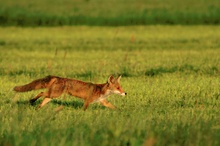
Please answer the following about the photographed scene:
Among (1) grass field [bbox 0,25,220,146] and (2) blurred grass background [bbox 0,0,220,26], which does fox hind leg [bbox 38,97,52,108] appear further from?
(2) blurred grass background [bbox 0,0,220,26]

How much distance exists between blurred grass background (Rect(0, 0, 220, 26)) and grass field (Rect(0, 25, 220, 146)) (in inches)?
106

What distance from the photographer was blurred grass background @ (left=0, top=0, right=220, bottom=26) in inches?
1596

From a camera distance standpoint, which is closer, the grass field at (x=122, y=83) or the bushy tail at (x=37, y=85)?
the grass field at (x=122, y=83)

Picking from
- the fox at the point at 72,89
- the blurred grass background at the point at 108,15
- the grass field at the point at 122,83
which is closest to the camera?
the grass field at the point at 122,83

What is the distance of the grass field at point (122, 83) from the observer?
828 cm

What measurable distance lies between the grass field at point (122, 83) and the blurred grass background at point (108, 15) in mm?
2705

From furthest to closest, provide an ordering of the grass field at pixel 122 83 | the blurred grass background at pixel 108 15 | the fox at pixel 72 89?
1. the blurred grass background at pixel 108 15
2. the fox at pixel 72 89
3. the grass field at pixel 122 83

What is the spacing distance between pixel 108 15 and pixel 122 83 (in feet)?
83.4

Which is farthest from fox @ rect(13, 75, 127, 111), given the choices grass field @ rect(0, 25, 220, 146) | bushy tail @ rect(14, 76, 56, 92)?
grass field @ rect(0, 25, 220, 146)

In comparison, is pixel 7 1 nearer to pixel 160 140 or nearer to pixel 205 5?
pixel 205 5

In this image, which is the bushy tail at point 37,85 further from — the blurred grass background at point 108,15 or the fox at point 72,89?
the blurred grass background at point 108,15

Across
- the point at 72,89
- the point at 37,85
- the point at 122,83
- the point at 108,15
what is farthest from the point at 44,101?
the point at 108,15

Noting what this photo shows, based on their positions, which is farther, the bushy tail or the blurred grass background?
the blurred grass background

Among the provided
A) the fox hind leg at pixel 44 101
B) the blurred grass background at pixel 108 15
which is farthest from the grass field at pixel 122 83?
the blurred grass background at pixel 108 15
